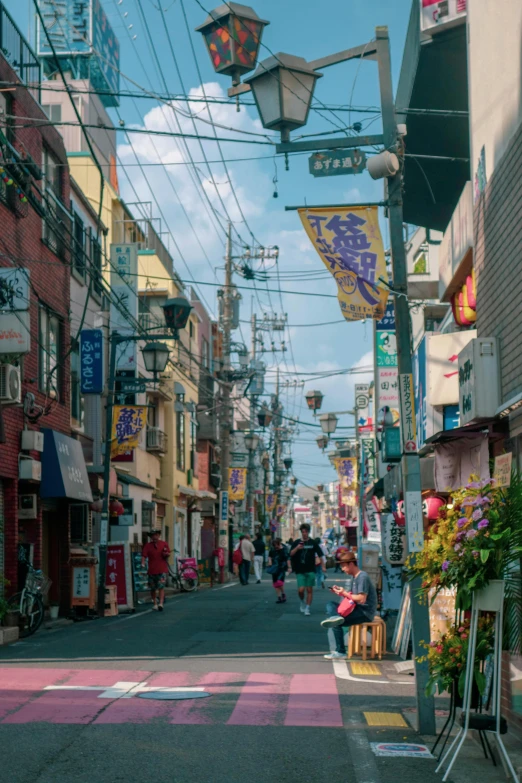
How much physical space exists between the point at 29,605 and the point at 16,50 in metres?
12.1

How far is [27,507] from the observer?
21375mm

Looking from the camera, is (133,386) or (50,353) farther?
(133,386)

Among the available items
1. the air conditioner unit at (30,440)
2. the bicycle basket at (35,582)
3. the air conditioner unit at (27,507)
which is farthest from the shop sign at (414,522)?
the air conditioner unit at (27,507)

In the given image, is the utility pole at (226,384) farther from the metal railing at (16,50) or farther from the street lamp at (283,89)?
the street lamp at (283,89)

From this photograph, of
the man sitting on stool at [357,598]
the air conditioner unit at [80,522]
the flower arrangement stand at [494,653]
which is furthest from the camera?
the air conditioner unit at [80,522]

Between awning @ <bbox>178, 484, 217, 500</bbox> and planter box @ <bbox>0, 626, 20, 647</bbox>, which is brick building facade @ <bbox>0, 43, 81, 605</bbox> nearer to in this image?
planter box @ <bbox>0, 626, 20, 647</bbox>

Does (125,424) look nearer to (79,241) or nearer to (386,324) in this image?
(79,241)

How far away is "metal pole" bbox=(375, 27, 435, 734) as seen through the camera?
9578mm

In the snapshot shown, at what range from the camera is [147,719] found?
9.87 metres

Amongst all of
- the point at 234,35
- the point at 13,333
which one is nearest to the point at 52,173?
the point at 13,333

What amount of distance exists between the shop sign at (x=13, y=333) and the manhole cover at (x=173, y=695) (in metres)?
8.22

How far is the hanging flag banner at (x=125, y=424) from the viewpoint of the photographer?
26703 millimetres

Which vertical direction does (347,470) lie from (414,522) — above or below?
above

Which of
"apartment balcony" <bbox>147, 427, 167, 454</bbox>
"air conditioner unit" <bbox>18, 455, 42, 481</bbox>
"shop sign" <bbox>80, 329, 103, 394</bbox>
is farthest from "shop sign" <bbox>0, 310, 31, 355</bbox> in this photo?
"apartment balcony" <bbox>147, 427, 167, 454</bbox>
